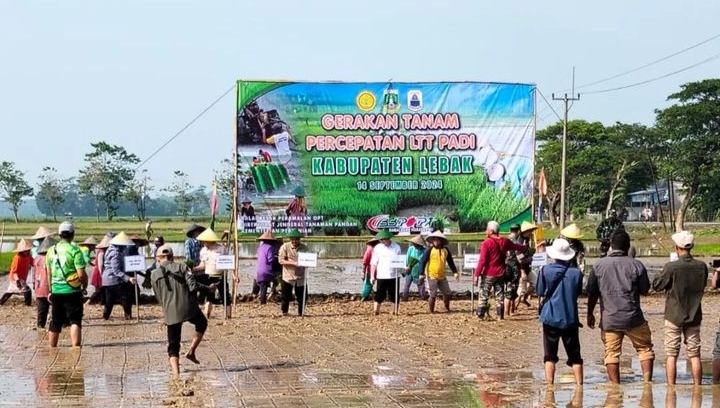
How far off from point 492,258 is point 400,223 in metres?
5.53

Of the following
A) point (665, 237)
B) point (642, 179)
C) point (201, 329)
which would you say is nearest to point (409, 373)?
point (201, 329)

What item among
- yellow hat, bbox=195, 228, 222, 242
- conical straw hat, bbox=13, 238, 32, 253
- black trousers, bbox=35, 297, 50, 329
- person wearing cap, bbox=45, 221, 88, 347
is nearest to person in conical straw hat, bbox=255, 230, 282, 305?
yellow hat, bbox=195, 228, 222, 242

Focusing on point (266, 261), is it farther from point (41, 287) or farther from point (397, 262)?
point (41, 287)

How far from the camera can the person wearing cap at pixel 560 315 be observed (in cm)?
1044

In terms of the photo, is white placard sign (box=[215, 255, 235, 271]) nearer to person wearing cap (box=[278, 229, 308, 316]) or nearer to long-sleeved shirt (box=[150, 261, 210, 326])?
person wearing cap (box=[278, 229, 308, 316])

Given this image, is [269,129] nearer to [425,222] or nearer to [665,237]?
[425,222]

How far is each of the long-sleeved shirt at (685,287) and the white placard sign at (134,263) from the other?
9384 mm

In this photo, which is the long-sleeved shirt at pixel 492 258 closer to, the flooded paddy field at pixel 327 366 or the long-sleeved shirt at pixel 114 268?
the flooded paddy field at pixel 327 366

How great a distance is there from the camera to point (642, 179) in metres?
77.6

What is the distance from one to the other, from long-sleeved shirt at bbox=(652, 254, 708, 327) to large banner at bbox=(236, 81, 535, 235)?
11813mm

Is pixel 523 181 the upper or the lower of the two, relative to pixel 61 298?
upper

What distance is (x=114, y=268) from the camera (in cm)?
1773

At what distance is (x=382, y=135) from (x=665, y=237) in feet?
136

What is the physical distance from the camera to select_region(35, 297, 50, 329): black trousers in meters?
15.6
